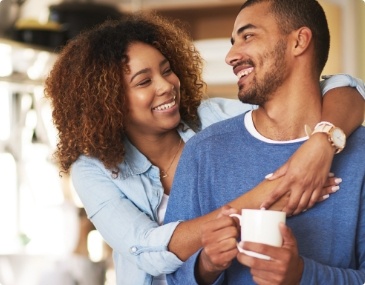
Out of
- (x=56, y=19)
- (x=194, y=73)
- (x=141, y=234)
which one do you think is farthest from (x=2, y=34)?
(x=141, y=234)

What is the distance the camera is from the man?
1306mm

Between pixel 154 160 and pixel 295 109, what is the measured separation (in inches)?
17.0

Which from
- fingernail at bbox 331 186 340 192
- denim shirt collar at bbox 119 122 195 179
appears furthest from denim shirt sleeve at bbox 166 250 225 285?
denim shirt collar at bbox 119 122 195 179

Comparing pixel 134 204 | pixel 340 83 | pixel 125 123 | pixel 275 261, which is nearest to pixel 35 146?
pixel 125 123

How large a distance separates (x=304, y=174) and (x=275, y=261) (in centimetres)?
19

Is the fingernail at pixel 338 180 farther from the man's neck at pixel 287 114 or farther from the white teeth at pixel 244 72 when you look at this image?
the white teeth at pixel 244 72

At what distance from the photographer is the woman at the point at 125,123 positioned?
155 cm

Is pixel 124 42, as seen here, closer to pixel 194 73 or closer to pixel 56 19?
pixel 194 73

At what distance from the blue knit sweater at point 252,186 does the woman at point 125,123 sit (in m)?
0.16

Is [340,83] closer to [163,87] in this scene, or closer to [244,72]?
[244,72]

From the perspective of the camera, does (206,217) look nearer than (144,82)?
Yes

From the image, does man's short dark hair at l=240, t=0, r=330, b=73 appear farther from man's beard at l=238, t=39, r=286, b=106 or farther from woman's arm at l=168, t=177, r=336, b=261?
woman's arm at l=168, t=177, r=336, b=261

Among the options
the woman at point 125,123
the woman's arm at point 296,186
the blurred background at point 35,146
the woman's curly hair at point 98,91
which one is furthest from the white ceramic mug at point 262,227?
the blurred background at point 35,146

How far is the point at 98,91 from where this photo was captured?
1623mm
